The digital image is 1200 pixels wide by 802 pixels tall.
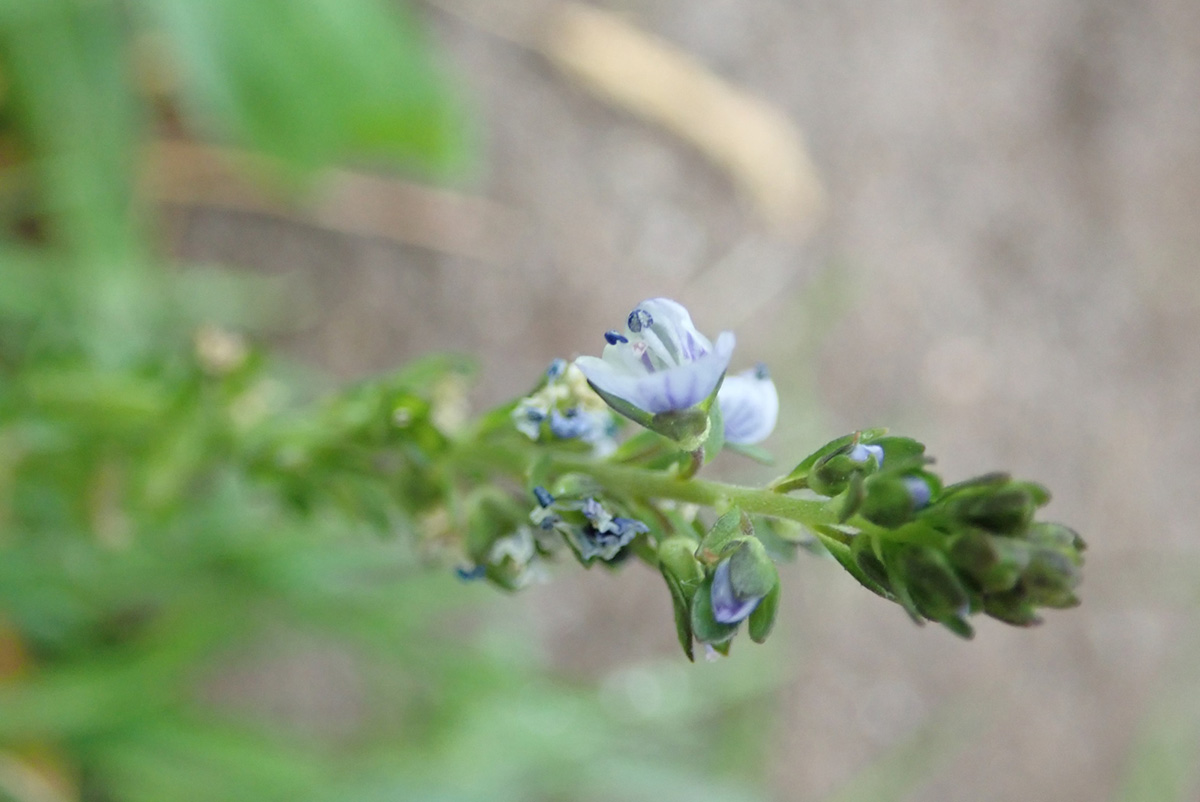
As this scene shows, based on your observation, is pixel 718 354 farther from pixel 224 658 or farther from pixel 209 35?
pixel 224 658

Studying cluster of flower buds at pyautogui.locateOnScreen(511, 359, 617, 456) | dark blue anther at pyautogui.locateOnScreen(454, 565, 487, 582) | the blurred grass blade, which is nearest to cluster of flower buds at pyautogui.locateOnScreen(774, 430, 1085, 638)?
cluster of flower buds at pyautogui.locateOnScreen(511, 359, 617, 456)

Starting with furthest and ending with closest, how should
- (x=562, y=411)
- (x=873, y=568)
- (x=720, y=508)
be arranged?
(x=562, y=411) → (x=720, y=508) → (x=873, y=568)

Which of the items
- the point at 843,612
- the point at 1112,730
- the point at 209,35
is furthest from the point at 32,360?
the point at 1112,730

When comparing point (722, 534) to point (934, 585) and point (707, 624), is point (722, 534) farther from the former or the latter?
point (934, 585)

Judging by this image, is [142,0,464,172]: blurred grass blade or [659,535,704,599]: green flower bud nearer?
[659,535,704,599]: green flower bud

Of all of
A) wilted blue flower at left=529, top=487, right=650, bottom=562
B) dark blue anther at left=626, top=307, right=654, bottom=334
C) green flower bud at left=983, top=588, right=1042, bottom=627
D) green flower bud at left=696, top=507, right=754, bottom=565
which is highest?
dark blue anther at left=626, top=307, right=654, bottom=334

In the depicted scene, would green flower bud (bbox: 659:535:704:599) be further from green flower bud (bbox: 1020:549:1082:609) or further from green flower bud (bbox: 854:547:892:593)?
green flower bud (bbox: 1020:549:1082:609)

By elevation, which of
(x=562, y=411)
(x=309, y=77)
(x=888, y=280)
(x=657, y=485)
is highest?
(x=888, y=280)

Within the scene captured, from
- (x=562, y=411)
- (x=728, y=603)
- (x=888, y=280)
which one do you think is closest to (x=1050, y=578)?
(x=728, y=603)
